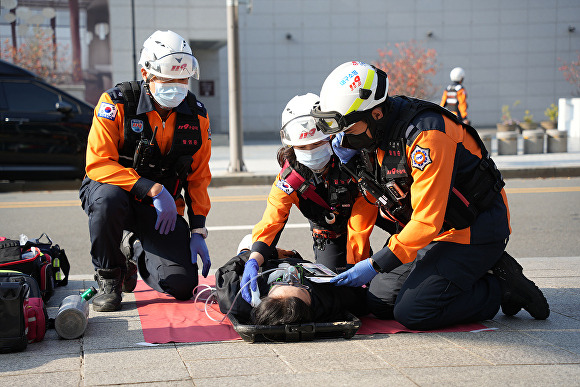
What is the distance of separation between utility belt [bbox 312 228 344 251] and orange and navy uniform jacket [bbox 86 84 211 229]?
81cm

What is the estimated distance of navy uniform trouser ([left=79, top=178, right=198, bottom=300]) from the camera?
4660 mm

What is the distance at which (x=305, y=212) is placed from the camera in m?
5.03

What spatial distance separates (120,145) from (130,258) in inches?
36.0

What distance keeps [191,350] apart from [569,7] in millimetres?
31402

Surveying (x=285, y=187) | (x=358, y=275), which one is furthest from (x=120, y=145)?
(x=358, y=275)

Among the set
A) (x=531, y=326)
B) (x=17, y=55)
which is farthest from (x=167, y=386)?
(x=17, y=55)

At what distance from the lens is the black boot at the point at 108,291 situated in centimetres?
457

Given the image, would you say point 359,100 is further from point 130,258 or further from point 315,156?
point 130,258

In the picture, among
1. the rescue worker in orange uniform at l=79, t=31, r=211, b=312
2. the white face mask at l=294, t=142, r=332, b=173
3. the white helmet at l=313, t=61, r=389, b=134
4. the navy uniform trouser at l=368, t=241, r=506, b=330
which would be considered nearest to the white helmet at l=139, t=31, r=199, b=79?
the rescue worker in orange uniform at l=79, t=31, r=211, b=312

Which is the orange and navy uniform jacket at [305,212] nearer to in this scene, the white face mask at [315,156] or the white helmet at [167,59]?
the white face mask at [315,156]

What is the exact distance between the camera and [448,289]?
4168 mm

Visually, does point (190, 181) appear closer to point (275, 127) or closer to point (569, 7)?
point (275, 127)

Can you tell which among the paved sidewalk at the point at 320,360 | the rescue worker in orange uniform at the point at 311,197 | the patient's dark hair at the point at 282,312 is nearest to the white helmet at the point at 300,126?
the rescue worker in orange uniform at the point at 311,197

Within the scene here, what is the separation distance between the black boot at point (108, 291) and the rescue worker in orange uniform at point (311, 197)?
0.95 meters
